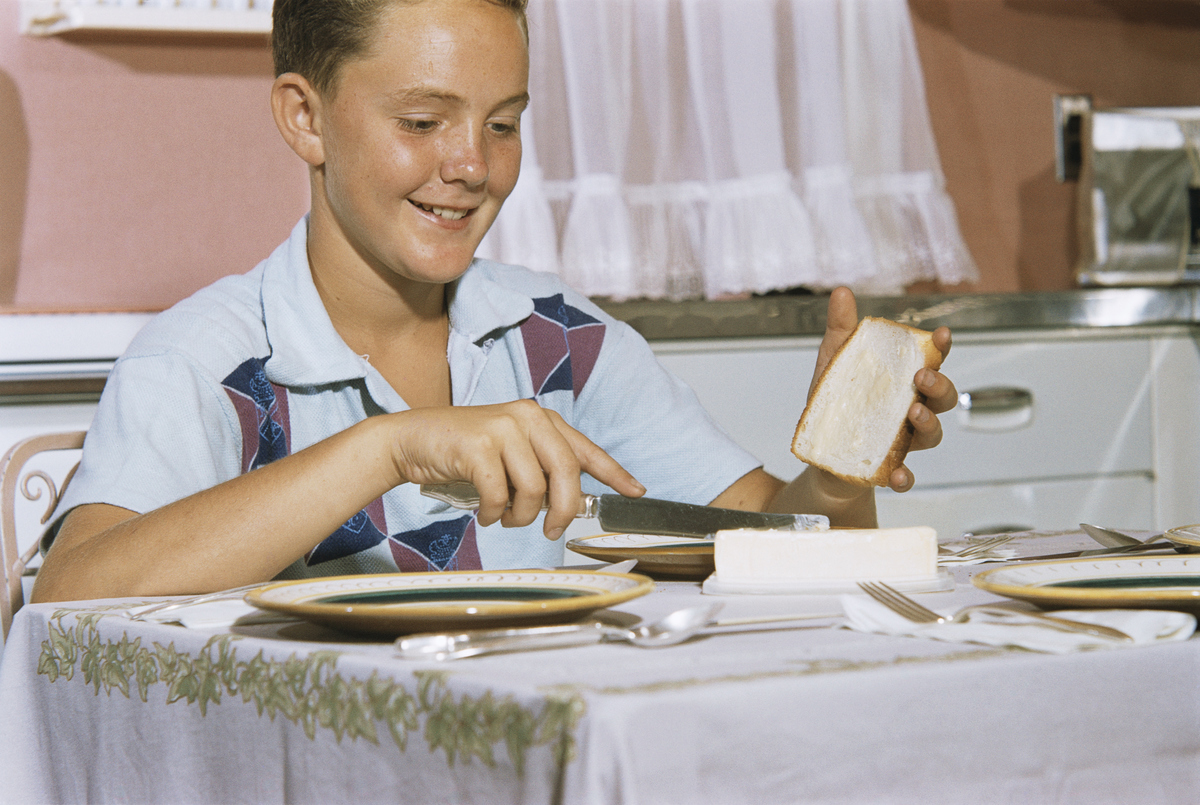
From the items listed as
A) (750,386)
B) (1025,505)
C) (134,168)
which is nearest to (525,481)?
(750,386)

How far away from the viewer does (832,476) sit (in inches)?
41.4

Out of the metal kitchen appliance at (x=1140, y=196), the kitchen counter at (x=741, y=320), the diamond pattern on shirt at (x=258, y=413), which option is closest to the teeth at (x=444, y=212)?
the diamond pattern on shirt at (x=258, y=413)

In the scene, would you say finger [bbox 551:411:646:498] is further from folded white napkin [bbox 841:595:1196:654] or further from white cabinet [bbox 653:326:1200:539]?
white cabinet [bbox 653:326:1200:539]

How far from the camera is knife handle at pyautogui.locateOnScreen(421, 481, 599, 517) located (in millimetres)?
792

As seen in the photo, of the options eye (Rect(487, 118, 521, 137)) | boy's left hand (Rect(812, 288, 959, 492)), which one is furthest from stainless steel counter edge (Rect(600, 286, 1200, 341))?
boy's left hand (Rect(812, 288, 959, 492))

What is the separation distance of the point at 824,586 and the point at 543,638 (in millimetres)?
238

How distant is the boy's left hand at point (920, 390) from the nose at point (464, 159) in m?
0.35

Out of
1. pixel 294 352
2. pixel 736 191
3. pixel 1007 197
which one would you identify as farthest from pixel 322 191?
pixel 1007 197

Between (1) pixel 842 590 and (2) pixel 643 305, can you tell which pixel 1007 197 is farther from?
(1) pixel 842 590

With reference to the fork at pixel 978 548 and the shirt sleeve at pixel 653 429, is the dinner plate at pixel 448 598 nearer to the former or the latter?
the fork at pixel 978 548

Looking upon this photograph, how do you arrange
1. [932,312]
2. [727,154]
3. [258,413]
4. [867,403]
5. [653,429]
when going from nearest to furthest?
[867,403], [258,413], [653,429], [932,312], [727,154]

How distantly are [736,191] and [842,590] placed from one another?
1.69 metres

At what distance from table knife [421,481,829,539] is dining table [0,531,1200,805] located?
169 mm

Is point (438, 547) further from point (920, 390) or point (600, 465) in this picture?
point (920, 390)
